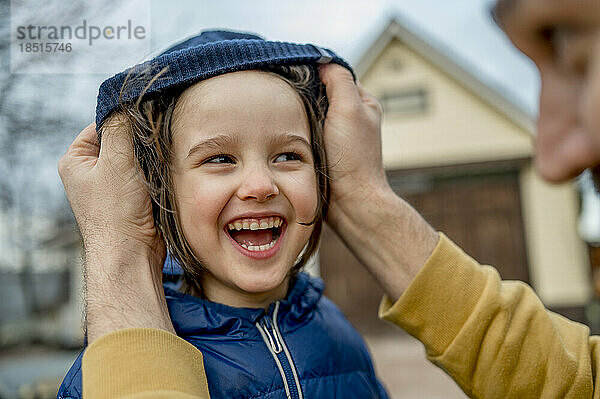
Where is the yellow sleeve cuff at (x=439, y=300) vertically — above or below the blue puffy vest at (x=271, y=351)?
above

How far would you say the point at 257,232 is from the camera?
1.51 m

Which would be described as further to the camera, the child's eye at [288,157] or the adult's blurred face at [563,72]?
the child's eye at [288,157]

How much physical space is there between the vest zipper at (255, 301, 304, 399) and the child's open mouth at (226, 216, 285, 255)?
0.69 feet

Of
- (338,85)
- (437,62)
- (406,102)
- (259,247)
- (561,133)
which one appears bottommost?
(406,102)

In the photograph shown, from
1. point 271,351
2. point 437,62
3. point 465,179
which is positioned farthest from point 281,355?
point 437,62

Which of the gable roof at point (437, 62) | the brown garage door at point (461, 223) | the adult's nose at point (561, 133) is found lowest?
the brown garage door at point (461, 223)

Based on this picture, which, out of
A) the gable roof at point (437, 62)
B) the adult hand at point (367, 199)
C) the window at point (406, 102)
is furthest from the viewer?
the window at point (406, 102)

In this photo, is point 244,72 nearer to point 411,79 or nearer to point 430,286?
point 430,286

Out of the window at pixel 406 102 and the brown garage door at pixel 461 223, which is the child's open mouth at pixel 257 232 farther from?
the window at pixel 406 102

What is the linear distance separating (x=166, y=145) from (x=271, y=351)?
57 centimetres

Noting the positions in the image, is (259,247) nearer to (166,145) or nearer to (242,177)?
(242,177)

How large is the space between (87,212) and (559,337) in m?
1.19

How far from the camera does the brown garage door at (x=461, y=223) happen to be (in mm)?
10039

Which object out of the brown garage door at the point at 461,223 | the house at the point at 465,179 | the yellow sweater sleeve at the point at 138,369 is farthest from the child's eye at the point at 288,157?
the brown garage door at the point at 461,223
